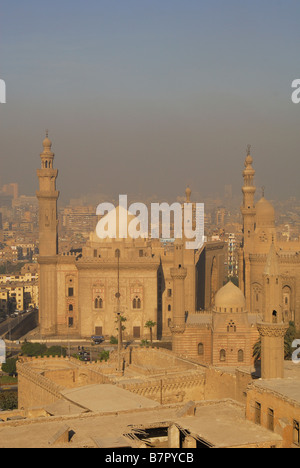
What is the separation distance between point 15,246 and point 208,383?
88114mm

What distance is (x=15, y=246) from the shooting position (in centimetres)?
11562

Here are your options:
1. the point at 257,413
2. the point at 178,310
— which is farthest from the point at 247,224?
the point at 257,413

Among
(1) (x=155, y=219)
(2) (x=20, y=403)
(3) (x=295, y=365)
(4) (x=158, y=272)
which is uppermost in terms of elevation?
(1) (x=155, y=219)

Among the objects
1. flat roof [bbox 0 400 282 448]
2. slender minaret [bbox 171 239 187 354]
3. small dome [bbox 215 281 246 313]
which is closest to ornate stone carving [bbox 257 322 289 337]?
flat roof [bbox 0 400 282 448]

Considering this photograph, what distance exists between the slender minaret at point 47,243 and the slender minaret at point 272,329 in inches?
1067

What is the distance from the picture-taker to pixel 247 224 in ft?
167

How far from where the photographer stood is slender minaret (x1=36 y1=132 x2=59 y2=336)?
5059cm

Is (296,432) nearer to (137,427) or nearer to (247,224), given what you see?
(137,427)

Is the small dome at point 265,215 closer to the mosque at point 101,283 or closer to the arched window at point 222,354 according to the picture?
the mosque at point 101,283

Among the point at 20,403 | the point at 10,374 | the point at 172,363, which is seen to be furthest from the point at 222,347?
the point at 10,374

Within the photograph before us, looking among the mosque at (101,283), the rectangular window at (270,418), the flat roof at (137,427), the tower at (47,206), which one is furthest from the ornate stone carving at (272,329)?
the tower at (47,206)

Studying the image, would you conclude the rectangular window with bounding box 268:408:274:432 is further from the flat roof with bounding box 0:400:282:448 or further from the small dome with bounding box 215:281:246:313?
the small dome with bounding box 215:281:246:313
